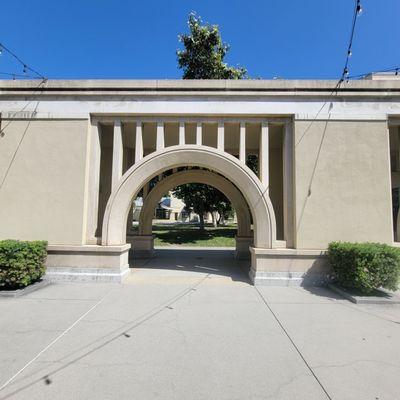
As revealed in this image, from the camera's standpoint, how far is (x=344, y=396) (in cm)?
314

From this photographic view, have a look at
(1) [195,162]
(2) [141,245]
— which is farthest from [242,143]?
(2) [141,245]

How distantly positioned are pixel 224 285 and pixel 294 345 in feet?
12.5

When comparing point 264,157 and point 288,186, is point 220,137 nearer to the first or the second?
point 264,157

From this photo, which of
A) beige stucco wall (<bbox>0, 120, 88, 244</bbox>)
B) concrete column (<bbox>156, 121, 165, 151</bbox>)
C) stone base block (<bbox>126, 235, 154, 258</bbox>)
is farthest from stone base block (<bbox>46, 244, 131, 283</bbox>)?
stone base block (<bbox>126, 235, 154, 258</bbox>)

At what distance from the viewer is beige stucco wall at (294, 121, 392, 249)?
26.6ft

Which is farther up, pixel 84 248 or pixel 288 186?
pixel 288 186

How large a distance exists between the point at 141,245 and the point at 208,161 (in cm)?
665

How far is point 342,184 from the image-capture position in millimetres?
8258

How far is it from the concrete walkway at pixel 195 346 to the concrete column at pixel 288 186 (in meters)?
2.02

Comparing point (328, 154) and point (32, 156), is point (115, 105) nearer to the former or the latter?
point (32, 156)

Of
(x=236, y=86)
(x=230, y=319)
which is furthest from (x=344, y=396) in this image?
(x=236, y=86)

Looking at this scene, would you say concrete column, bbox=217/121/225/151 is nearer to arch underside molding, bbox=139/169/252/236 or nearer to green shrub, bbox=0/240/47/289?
arch underside molding, bbox=139/169/252/236

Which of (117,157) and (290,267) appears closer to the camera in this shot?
(290,267)

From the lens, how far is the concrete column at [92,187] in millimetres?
8688
